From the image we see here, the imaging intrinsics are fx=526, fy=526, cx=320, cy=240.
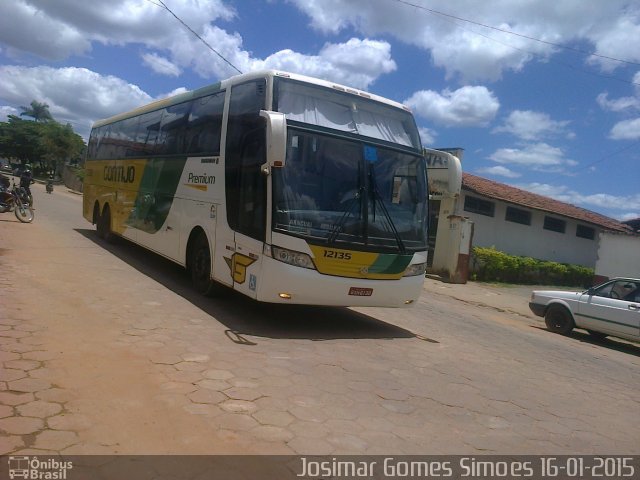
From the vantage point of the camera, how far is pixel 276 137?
5.93 m

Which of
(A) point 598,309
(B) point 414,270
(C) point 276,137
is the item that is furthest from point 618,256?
(C) point 276,137

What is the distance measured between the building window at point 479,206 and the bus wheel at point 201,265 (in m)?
15.3

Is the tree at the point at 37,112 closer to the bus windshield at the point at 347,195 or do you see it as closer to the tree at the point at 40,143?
the tree at the point at 40,143

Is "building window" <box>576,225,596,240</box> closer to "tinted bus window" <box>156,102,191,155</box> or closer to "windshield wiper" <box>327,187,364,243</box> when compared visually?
"tinted bus window" <box>156,102,191,155</box>

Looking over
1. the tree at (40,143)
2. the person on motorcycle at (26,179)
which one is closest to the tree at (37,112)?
the tree at (40,143)

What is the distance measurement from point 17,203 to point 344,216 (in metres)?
12.5

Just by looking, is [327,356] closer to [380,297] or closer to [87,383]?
[380,297]

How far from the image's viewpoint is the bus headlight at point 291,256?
6469 millimetres

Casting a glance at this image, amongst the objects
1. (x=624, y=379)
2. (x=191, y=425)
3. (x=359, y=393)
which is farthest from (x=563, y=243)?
(x=191, y=425)

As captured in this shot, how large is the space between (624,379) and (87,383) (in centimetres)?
704

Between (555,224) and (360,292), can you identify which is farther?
(555,224)
